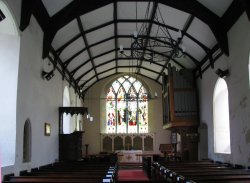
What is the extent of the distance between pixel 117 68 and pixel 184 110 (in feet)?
20.0

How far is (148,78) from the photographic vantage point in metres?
21.3

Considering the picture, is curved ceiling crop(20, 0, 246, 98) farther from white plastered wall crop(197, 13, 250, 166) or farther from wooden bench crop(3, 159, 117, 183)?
wooden bench crop(3, 159, 117, 183)

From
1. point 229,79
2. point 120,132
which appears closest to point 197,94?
point 229,79

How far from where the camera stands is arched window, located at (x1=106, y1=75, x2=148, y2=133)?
2133cm

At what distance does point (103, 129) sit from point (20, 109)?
1335 cm

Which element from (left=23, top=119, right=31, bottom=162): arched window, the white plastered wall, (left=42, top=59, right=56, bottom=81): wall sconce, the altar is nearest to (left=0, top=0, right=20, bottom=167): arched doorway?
(left=23, top=119, right=31, bottom=162): arched window

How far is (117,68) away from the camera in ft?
64.5

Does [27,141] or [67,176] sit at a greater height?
[27,141]

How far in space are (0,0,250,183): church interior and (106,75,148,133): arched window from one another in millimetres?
2177

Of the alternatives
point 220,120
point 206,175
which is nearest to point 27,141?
point 206,175

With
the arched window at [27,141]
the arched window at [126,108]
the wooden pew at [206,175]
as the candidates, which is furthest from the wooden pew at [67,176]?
the arched window at [126,108]

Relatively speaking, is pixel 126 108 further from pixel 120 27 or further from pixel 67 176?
pixel 67 176

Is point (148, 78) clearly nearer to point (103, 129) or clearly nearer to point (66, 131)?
point (103, 129)

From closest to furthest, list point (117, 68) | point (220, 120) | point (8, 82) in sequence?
point (8, 82)
point (220, 120)
point (117, 68)
